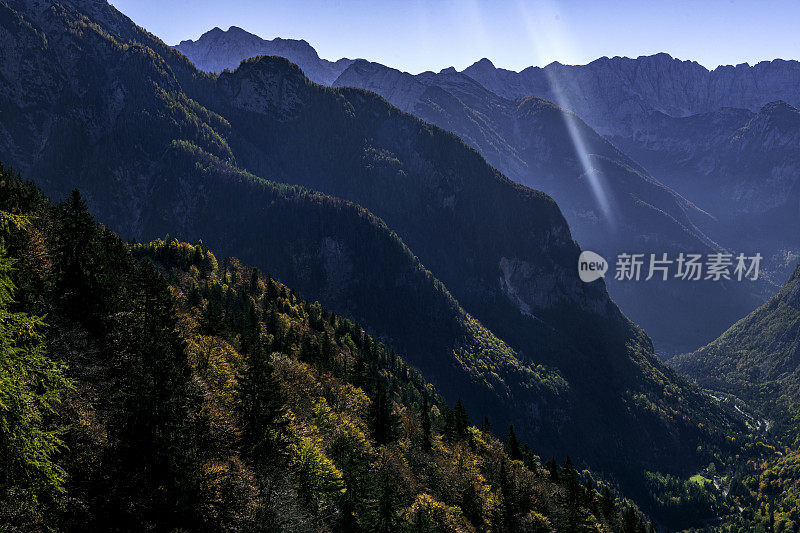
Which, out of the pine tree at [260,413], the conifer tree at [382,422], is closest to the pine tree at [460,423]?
the conifer tree at [382,422]

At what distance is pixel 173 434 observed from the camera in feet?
124

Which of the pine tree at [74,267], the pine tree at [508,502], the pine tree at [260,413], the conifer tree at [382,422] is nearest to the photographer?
the pine tree at [260,413]

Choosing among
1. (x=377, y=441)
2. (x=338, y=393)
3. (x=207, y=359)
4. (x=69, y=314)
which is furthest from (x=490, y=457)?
(x=69, y=314)

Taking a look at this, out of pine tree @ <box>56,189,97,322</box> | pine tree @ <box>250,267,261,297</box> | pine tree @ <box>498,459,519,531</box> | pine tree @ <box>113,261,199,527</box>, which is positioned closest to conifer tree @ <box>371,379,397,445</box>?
pine tree @ <box>498,459,519,531</box>

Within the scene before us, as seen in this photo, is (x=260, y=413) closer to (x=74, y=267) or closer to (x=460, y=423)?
(x=74, y=267)

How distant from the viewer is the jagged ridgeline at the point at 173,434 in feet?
80.4

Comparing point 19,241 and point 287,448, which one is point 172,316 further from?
point 287,448

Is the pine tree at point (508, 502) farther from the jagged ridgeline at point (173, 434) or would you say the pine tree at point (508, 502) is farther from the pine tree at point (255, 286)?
the pine tree at point (255, 286)

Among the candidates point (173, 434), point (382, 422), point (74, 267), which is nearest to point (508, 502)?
point (382, 422)

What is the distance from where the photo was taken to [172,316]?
6475cm

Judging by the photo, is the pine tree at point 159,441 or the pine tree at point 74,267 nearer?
the pine tree at point 159,441

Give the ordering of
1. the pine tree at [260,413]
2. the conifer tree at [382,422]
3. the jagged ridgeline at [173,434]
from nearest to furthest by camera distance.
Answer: the jagged ridgeline at [173,434], the pine tree at [260,413], the conifer tree at [382,422]

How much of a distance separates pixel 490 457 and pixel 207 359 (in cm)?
5521

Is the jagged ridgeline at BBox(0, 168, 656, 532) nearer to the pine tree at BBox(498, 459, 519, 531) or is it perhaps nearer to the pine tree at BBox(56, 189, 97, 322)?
the pine tree at BBox(56, 189, 97, 322)
